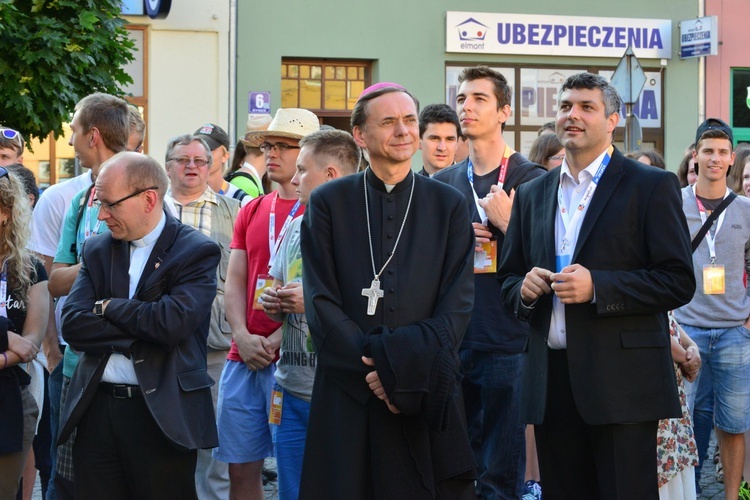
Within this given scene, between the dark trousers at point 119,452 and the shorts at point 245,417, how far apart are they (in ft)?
3.30

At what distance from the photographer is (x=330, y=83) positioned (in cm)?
1875

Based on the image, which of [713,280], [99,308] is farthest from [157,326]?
[713,280]

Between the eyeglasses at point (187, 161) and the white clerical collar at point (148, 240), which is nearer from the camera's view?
the white clerical collar at point (148, 240)

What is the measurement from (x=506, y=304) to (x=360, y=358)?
1.17 metres

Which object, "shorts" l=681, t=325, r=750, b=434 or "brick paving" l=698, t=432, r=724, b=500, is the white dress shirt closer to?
"shorts" l=681, t=325, r=750, b=434

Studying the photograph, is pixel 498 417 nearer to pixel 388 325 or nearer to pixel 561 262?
pixel 561 262

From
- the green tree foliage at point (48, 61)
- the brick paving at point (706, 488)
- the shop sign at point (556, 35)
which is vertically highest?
the shop sign at point (556, 35)

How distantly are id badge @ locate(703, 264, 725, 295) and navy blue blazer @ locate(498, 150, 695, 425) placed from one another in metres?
2.57

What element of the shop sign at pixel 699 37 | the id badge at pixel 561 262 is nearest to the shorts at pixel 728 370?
the id badge at pixel 561 262

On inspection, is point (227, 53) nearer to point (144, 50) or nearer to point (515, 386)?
point (144, 50)

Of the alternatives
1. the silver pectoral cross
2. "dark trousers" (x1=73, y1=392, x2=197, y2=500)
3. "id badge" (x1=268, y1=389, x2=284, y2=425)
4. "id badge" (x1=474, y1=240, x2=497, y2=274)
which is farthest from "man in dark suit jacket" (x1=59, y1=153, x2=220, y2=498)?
"id badge" (x1=474, y1=240, x2=497, y2=274)

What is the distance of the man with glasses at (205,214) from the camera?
247 inches

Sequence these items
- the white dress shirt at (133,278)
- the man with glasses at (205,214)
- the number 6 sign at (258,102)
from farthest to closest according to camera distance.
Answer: the number 6 sign at (258,102)
the man with glasses at (205,214)
the white dress shirt at (133,278)

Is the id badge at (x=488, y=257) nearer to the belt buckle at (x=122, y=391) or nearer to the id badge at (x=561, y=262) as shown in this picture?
the id badge at (x=561, y=262)
